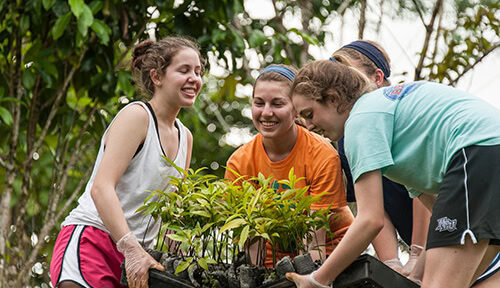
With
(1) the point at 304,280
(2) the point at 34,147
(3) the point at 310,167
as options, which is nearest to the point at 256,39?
(2) the point at 34,147

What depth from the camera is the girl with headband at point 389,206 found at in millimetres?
2865

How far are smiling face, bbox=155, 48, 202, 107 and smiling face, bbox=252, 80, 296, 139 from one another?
0.30 meters

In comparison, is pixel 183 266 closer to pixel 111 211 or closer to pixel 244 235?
pixel 244 235

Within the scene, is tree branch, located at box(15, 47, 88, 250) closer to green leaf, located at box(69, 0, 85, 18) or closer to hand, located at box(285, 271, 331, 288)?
green leaf, located at box(69, 0, 85, 18)

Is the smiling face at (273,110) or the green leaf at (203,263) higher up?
the smiling face at (273,110)

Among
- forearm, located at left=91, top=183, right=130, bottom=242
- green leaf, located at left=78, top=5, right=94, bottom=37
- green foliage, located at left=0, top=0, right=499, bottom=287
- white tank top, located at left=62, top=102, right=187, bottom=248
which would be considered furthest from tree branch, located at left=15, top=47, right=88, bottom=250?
forearm, located at left=91, top=183, right=130, bottom=242

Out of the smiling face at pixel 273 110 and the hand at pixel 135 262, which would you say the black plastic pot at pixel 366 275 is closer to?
the hand at pixel 135 262

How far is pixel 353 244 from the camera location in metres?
2.16

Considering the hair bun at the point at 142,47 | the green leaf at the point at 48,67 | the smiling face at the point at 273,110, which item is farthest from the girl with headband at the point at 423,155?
the green leaf at the point at 48,67

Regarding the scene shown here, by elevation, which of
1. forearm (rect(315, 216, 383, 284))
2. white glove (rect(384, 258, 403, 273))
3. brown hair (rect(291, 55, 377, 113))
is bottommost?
white glove (rect(384, 258, 403, 273))

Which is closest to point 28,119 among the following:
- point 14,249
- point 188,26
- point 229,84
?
point 14,249

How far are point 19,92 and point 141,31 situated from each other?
0.99 metres

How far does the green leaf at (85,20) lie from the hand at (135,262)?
179 cm

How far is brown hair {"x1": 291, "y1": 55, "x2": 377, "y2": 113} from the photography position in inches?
93.3
